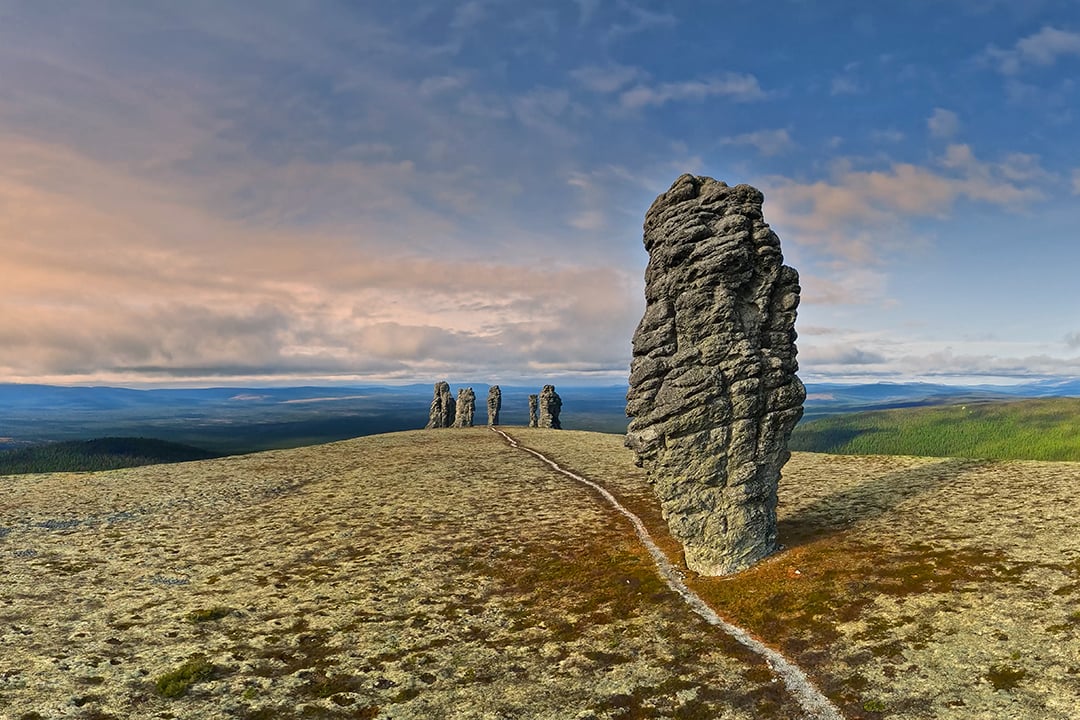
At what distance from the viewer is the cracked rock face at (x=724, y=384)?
2439cm

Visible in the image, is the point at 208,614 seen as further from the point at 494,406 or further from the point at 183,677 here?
the point at 494,406

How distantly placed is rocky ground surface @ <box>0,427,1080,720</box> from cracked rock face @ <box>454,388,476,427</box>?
290 feet

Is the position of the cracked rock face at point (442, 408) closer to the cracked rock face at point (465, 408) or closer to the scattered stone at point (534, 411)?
the cracked rock face at point (465, 408)

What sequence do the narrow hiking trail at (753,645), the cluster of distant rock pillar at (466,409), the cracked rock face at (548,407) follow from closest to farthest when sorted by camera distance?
the narrow hiking trail at (753,645) < the cracked rock face at (548,407) < the cluster of distant rock pillar at (466,409)

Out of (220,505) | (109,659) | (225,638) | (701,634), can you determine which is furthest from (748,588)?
(220,505)

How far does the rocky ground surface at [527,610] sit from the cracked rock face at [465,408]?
88.4 m

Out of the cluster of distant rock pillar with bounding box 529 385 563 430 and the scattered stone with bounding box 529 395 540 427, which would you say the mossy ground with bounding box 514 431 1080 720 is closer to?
the cluster of distant rock pillar with bounding box 529 385 563 430

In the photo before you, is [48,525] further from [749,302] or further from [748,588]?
[749,302]

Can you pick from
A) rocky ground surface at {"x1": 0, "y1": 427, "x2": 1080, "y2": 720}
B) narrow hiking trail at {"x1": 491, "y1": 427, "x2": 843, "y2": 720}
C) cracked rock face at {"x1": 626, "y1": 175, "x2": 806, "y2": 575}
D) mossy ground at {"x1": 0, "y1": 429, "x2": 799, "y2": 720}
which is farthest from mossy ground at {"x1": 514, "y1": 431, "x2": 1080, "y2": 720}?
mossy ground at {"x1": 0, "y1": 429, "x2": 799, "y2": 720}

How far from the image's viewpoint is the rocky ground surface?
14516 mm

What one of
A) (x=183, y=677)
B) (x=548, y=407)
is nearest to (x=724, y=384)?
(x=183, y=677)

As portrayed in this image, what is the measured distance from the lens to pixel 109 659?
17.0 m

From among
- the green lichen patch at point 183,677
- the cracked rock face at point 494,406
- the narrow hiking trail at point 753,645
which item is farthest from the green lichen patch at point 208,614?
the cracked rock face at point 494,406

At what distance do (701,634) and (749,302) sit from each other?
1469 centimetres
